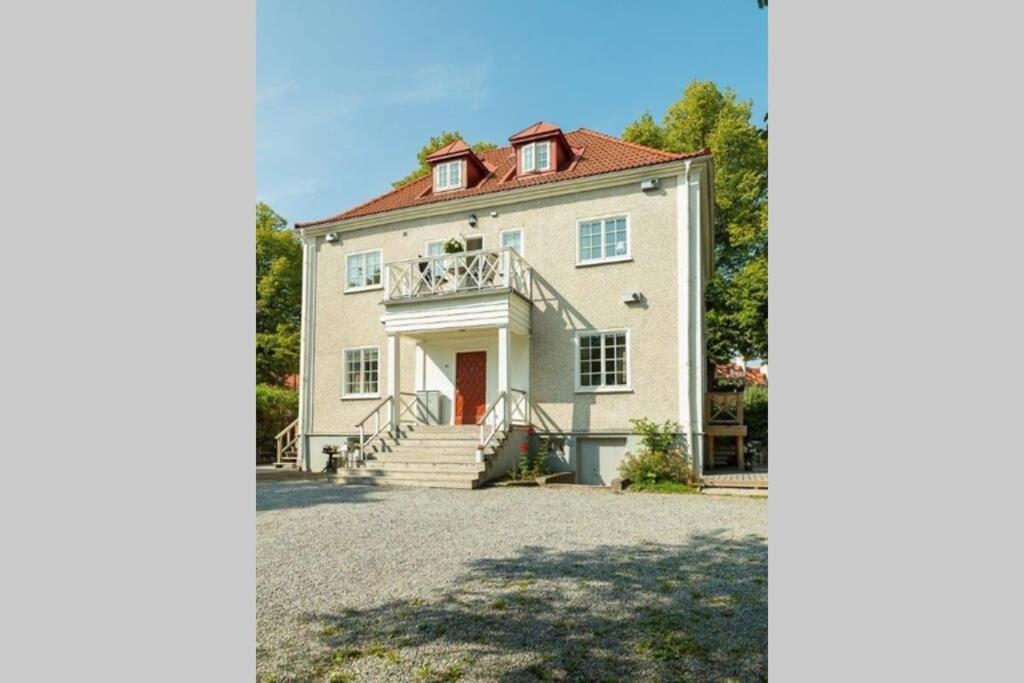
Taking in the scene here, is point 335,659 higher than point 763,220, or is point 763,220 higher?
point 763,220

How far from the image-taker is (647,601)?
4.00 meters

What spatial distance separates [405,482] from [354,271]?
20.6ft

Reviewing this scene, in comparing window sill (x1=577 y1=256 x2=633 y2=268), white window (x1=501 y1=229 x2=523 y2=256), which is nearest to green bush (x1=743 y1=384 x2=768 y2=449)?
window sill (x1=577 y1=256 x2=633 y2=268)

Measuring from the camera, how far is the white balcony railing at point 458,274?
41.1ft

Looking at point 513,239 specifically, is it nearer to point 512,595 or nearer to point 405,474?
point 405,474

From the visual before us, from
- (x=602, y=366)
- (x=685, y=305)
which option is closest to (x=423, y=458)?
(x=602, y=366)

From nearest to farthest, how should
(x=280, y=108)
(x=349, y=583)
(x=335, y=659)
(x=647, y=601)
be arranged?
(x=280, y=108), (x=335, y=659), (x=647, y=601), (x=349, y=583)

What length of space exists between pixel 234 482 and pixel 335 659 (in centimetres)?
191

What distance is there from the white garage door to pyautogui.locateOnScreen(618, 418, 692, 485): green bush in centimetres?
33

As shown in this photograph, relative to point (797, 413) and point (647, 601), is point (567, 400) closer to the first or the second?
point (647, 601)

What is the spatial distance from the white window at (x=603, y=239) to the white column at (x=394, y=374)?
166 inches

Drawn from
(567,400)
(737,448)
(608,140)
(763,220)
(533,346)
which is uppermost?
(608,140)

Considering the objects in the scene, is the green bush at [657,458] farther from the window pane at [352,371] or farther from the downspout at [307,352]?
the downspout at [307,352]

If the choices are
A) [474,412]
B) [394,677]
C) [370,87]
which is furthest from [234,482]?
[474,412]
